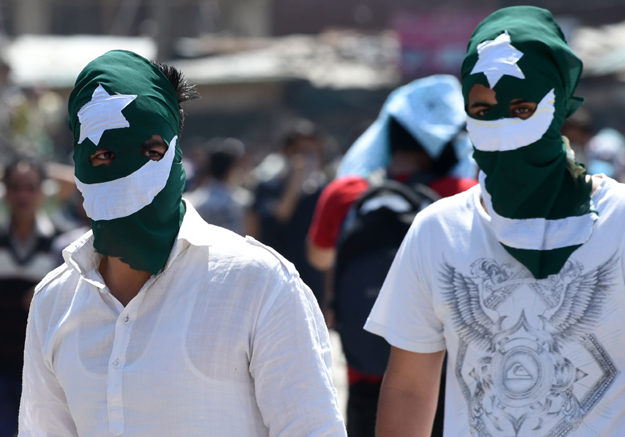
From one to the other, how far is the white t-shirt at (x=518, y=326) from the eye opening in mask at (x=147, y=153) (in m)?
0.73

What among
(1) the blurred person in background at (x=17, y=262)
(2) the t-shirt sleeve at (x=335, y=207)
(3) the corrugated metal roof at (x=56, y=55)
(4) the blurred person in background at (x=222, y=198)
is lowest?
(3) the corrugated metal roof at (x=56, y=55)

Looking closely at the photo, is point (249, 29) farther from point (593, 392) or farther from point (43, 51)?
point (593, 392)

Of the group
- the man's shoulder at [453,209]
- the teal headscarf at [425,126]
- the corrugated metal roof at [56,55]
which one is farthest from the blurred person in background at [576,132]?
the corrugated metal roof at [56,55]

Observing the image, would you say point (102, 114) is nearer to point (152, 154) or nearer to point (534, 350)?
point (152, 154)

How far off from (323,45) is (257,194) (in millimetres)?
19930

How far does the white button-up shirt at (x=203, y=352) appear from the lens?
82.0 inches

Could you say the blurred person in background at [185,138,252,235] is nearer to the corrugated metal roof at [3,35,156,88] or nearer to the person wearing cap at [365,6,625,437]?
the person wearing cap at [365,6,625,437]

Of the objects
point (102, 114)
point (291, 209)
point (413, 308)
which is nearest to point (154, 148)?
point (102, 114)

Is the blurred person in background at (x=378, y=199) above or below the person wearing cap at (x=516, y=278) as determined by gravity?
below

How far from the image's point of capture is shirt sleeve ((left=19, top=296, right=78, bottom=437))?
2.26m

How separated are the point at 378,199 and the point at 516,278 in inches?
53.0

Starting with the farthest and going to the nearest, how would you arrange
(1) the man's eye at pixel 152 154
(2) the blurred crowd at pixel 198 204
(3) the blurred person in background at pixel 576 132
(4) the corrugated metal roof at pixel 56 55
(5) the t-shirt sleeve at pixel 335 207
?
(4) the corrugated metal roof at pixel 56 55 → (3) the blurred person in background at pixel 576 132 → (2) the blurred crowd at pixel 198 204 → (5) the t-shirt sleeve at pixel 335 207 → (1) the man's eye at pixel 152 154

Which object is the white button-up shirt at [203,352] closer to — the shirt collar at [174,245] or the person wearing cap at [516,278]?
the shirt collar at [174,245]

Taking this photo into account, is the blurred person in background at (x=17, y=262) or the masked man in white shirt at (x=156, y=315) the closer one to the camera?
the masked man in white shirt at (x=156, y=315)
